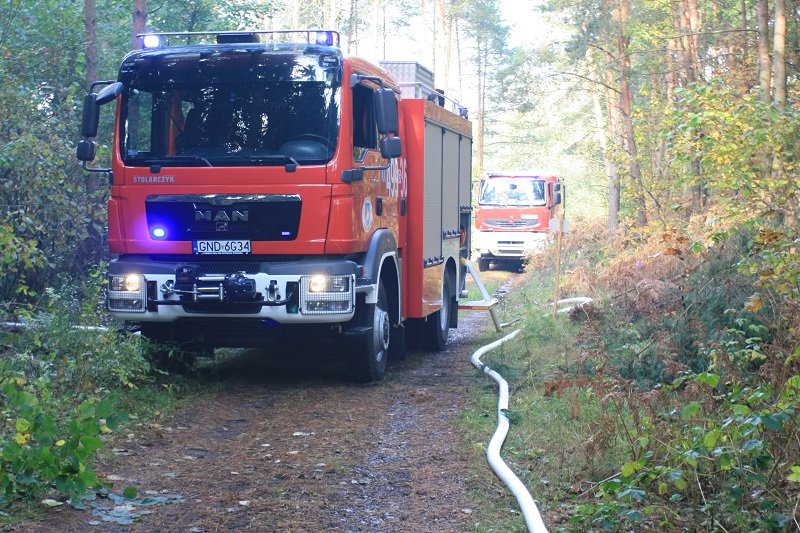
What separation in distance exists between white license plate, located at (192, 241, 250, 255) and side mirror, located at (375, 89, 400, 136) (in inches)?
65.5

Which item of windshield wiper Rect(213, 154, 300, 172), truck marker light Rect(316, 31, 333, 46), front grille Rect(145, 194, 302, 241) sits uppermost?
truck marker light Rect(316, 31, 333, 46)

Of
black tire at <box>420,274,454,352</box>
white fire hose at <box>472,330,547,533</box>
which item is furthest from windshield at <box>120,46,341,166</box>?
black tire at <box>420,274,454,352</box>

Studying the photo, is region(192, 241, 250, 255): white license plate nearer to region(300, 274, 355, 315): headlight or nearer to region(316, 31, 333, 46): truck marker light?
region(300, 274, 355, 315): headlight

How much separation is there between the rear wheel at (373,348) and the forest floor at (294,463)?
0.14 metres

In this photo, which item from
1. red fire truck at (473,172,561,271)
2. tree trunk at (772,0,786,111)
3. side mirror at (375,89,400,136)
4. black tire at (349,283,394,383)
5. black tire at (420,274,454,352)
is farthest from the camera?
red fire truck at (473,172,561,271)

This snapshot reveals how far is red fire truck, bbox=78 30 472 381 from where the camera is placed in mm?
8797

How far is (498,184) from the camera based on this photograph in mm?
27500

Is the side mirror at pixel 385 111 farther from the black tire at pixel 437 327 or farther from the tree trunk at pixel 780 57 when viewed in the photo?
the tree trunk at pixel 780 57

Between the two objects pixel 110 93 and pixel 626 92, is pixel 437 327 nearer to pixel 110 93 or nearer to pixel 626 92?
pixel 110 93

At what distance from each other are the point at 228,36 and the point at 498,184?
726 inches

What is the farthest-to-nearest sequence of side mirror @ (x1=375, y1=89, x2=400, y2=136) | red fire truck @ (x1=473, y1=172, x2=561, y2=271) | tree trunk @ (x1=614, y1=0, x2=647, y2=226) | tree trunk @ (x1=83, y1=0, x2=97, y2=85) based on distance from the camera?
red fire truck @ (x1=473, y1=172, x2=561, y2=271) → tree trunk @ (x1=614, y1=0, x2=647, y2=226) → tree trunk @ (x1=83, y1=0, x2=97, y2=85) → side mirror @ (x1=375, y1=89, x2=400, y2=136)

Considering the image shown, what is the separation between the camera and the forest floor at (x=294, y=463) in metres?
5.42

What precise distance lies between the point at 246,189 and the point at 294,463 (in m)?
3.03

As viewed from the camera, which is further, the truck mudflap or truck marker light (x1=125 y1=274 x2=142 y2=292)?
truck marker light (x1=125 y1=274 x2=142 y2=292)
